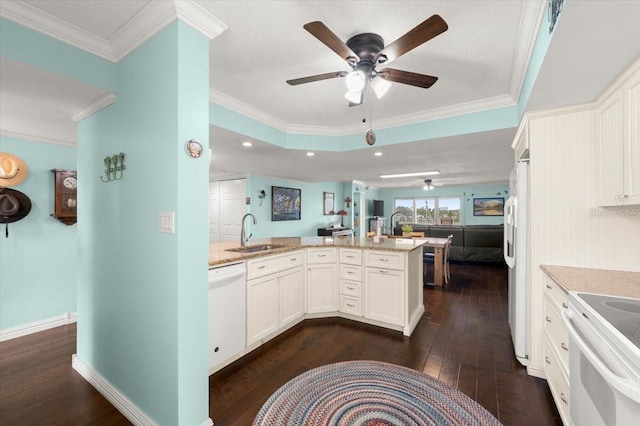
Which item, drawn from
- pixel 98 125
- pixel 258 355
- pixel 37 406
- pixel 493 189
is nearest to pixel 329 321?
pixel 258 355

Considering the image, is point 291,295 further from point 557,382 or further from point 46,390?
point 557,382

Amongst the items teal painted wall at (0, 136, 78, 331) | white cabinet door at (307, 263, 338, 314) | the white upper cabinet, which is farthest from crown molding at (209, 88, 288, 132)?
the white upper cabinet

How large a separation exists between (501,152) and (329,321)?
11.3ft

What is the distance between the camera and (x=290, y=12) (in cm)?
158

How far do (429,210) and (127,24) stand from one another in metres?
10.6

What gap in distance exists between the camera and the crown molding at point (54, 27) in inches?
57.1

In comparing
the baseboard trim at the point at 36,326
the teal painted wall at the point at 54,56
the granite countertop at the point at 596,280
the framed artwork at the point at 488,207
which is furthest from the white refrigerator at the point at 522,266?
the framed artwork at the point at 488,207

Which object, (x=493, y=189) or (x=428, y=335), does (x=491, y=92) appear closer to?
(x=428, y=335)

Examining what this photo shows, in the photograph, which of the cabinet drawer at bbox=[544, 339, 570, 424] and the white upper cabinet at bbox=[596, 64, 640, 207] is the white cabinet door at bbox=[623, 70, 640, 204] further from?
the cabinet drawer at bbox=[544, 339, 570, 424]

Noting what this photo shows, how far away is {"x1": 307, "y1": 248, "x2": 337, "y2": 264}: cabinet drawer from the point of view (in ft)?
10.9

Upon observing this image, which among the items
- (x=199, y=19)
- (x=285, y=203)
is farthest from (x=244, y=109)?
(x=285, y=203)

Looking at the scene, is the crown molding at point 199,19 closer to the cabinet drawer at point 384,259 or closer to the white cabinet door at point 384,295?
the cabinet drawer at point 384,259

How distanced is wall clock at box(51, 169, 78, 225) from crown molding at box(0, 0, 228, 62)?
88.6 inches

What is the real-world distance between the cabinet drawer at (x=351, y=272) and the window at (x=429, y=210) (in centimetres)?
767
